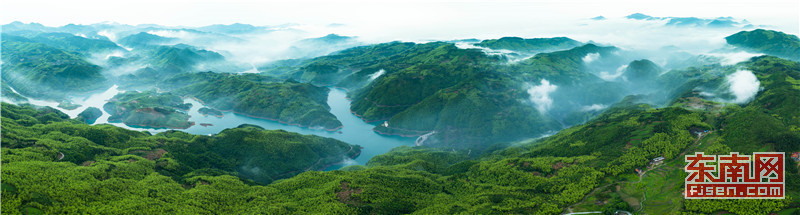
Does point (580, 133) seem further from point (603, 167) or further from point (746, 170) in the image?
point (746, 170)

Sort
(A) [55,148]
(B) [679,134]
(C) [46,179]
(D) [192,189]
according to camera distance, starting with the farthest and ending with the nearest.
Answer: (B) [679,134] < (A) [55,148] < (D) [192,189] < (C) [46,179]

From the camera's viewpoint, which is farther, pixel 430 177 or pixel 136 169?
pixel 430 177

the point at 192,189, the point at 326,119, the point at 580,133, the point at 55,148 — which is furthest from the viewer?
the point at 326,119

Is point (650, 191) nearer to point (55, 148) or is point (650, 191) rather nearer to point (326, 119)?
point (55, 148)

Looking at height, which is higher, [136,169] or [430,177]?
[136,169]

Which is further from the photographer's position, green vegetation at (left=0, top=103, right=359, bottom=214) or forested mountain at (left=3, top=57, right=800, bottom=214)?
forested mountain at (left=3, top=57, right=800, bottom=214)

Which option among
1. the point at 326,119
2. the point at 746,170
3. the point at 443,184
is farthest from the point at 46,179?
the point at 326,119

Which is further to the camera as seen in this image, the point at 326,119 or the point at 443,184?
the point at 326,119

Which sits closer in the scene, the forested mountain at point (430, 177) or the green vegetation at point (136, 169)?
the green vegetation at point (136, 169)

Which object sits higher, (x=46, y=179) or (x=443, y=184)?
(x=46, y=179)

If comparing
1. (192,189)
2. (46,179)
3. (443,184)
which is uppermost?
(46,179)
